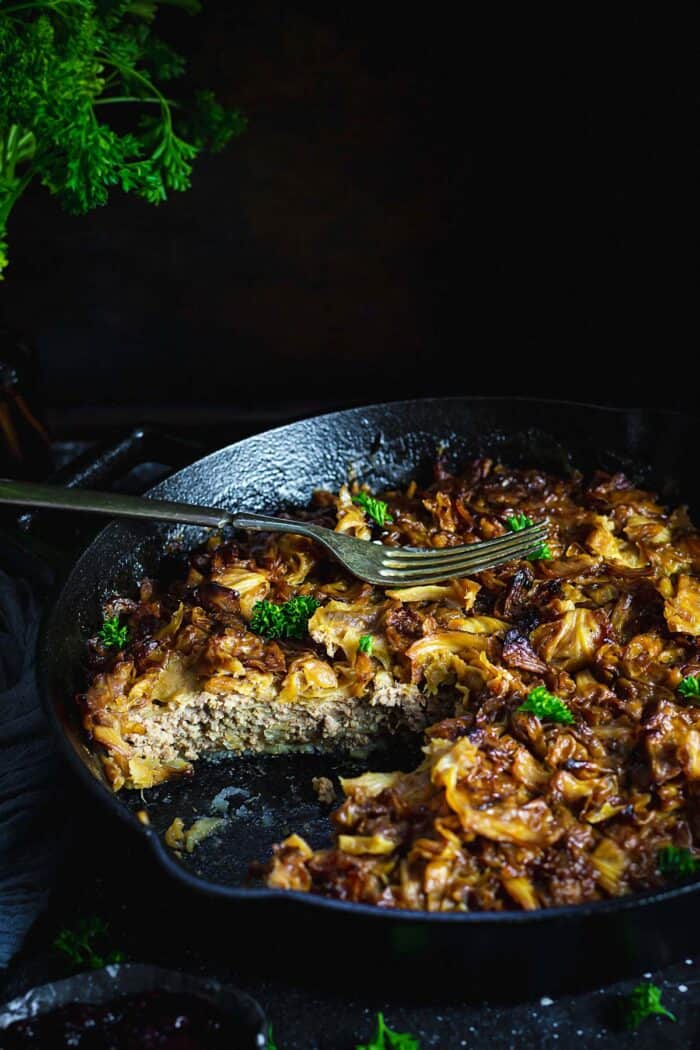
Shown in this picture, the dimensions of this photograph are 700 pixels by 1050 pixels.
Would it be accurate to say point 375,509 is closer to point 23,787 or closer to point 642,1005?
point 23,787

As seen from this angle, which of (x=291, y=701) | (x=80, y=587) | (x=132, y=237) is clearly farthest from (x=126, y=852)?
(x=132, y=237)

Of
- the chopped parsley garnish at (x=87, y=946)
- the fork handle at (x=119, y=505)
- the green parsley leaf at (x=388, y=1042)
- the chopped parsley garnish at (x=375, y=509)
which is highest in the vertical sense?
the fork handle at (x=119, y=505)

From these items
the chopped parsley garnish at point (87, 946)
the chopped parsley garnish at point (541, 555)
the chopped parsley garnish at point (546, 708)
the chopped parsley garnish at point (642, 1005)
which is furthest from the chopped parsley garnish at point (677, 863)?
the chopped parsley garnish at point (87, 946)

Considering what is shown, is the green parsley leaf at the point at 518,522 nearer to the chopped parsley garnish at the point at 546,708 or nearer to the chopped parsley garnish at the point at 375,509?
the chopped parsley garnish at the point at 375,509

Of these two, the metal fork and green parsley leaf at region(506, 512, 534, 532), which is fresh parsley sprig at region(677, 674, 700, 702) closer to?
the metal fork

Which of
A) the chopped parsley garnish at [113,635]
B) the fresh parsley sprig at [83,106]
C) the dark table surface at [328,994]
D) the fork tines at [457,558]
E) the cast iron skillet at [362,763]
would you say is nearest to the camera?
the cast iron skillet at [362,763]

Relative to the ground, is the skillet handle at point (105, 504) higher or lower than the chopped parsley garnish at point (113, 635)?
higher

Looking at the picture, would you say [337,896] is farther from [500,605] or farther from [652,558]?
[652,558]
